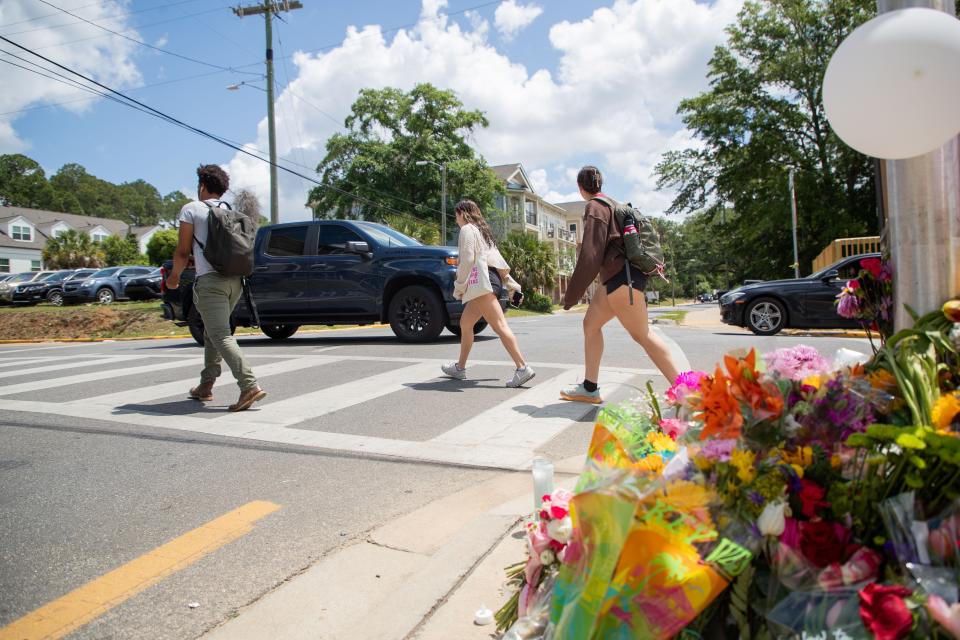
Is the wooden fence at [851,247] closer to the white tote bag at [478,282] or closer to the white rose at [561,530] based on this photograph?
the white tote bag at [478,282]

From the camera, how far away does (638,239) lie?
451 centimetres

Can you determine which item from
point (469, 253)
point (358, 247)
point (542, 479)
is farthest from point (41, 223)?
point (542, 479)

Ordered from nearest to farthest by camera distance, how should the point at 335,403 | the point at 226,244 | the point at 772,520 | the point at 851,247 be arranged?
the point at 772,520 < the point at 226,244 < the point at 335,403 < the point at 851,247

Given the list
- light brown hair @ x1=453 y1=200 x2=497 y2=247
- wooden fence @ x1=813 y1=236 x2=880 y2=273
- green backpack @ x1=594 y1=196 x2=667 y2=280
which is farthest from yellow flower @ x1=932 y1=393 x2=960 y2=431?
wooden fence @ x1=813 y1=236 x2=880 y2=273

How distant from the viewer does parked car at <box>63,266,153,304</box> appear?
2741cm

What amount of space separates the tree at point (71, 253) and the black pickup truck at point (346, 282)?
133ft

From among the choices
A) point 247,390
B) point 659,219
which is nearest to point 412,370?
point 247,390

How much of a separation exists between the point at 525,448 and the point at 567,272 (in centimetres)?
5618

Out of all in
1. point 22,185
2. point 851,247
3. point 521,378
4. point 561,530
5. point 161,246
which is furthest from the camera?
point 22,185

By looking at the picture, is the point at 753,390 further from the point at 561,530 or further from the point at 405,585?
the point at 405,585

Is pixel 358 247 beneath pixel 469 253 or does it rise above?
above

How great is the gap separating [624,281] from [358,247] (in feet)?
18.9

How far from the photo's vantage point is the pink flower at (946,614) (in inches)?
39.8

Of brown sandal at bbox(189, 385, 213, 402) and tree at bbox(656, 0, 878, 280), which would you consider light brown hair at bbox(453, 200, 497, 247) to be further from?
tree at bbox(656, 0, 878, 280)
